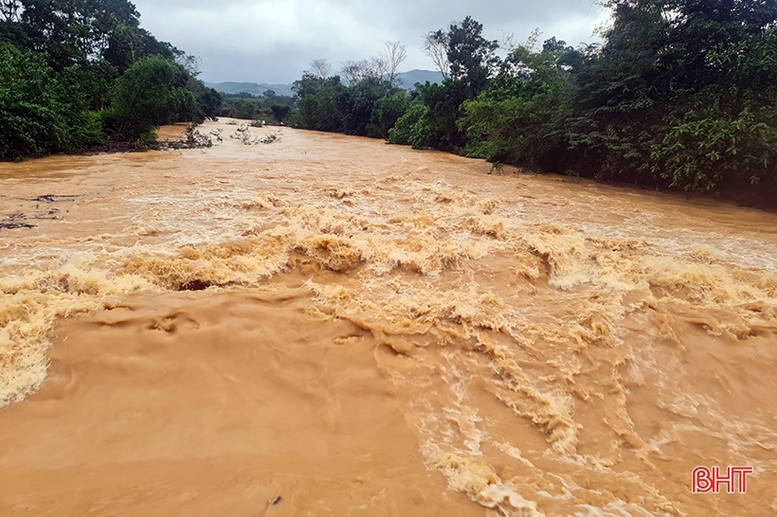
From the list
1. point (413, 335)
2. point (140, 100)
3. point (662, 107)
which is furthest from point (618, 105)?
point (140, 100)

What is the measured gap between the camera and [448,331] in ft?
10.7

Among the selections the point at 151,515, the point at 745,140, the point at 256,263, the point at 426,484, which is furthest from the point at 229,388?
the point at 745,140

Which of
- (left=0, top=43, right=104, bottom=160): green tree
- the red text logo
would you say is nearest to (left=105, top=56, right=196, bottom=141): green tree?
(left=0, top=43, right=104, bottom=160): green tree

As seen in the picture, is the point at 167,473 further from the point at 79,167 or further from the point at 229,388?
the point at 79,167

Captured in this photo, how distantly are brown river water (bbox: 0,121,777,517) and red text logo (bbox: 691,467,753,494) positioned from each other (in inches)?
2.4

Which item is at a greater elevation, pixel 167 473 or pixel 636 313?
pixel 636 313

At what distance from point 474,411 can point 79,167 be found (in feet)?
35.0

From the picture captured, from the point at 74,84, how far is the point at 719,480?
729 inches

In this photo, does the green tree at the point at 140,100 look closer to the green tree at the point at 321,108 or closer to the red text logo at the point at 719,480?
the red text logo at the point at 719,480

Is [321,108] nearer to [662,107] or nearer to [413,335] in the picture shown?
[662,107]

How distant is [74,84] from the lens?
45.5ft

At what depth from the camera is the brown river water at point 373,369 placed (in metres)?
1.97

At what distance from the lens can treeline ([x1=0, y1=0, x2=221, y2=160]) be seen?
33.1 ft

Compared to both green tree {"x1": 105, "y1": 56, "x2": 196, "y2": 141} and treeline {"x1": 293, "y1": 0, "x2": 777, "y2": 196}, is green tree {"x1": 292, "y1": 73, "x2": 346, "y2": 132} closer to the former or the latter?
green tree {"x1": 105, "y1": 56, "x2": 196, "y2": 141}
